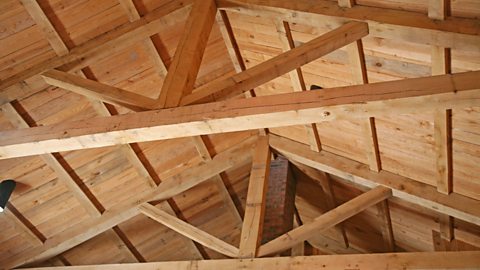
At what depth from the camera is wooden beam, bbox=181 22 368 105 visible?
3453 mm

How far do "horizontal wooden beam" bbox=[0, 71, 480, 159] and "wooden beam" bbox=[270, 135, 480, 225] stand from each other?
1789 mm

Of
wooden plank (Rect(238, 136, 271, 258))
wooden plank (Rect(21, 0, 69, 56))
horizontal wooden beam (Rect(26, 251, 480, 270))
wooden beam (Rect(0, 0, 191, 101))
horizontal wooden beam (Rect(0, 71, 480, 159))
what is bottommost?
horizontal wooden beam (Rect(26, 251, 480, 270))

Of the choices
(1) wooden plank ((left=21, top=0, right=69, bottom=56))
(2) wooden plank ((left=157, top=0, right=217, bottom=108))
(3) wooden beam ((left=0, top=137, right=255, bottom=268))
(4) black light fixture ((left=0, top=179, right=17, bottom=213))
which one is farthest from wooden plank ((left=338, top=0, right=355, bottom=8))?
(4) black light fixture ((left=0, top=179, right=17, bottom=213))

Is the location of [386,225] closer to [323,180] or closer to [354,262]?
[323,180]

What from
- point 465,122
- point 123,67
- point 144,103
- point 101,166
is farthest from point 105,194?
point 465,122

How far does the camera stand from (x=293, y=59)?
3537mm

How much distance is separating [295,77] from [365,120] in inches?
27.1

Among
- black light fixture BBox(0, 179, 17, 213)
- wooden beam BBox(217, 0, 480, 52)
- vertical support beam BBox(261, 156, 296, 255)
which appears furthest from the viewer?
vertical support beam BBox(261, 156, 296, 255)

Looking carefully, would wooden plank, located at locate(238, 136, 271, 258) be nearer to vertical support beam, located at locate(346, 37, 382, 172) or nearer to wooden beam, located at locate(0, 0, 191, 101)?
vertical support beam, located at locate(346, 37, 382, 172)

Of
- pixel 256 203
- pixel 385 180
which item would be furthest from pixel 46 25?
pixel 385 180

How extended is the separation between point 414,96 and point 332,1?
1376 mm

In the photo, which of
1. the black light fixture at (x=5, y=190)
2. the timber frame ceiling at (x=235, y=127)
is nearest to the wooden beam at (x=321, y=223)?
the timber frame ceiling at (x=235, y=127)

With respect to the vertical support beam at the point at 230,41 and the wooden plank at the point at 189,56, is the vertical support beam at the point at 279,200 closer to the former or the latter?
the vertical support beam at the point at 230,41

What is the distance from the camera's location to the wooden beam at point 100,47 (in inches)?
164
